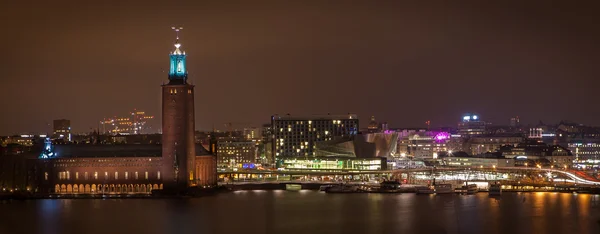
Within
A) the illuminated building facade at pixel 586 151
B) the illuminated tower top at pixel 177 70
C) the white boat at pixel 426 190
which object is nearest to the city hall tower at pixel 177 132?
the illuminated tower top at pixel 177 70

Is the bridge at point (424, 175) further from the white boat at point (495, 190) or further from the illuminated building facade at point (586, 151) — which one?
the illuminated building facade at point (586, 151)

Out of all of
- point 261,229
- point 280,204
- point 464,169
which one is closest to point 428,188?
point 464,169

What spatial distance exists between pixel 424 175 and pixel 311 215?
A: 1144 inches

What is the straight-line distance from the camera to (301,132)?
93.3 meters

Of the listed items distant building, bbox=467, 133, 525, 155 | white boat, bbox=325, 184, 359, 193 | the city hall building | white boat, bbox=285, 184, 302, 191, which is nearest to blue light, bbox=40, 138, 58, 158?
the city hall building

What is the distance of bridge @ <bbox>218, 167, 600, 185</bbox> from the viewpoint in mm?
67438

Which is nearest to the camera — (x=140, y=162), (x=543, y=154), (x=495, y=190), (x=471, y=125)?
(x=140, y=162)

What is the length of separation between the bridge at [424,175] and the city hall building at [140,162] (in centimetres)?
1319

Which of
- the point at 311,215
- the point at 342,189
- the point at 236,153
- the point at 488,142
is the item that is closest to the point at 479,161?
the point at 342,189

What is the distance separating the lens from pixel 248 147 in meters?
103

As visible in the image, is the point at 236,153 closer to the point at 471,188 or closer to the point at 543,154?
the point at 543,154

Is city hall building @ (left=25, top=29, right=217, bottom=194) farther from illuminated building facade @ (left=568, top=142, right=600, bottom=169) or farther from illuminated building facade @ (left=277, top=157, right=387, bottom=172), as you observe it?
A: illuminated building facade @ (left=568, top=142, right=600, bottom=169)

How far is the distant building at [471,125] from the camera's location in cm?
14019

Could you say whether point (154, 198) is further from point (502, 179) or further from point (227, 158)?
point (227, 158)
